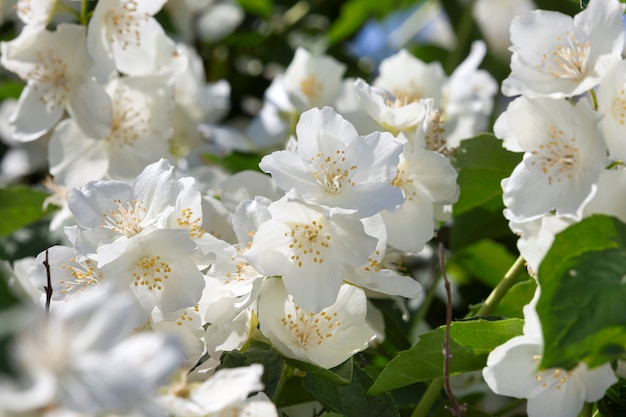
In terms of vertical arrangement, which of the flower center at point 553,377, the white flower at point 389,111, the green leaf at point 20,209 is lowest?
the green leaf at point 20,209

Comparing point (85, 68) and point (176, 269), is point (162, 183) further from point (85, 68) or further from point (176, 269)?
point (85, 68)

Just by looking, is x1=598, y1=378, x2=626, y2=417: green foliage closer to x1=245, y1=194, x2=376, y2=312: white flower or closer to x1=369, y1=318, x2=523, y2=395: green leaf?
x1=369, y1=318, x2=523, y2=395: green leaf

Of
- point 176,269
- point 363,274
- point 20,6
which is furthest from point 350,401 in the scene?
point 20,6

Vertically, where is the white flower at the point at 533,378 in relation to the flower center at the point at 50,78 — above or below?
below

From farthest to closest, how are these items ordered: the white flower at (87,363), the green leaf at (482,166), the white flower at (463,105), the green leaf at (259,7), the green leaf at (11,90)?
the green leaf at (259,7)
the green leaf at (11,90)
the white flower at (463,105)
the green leaf at (482,166)
the white flower at (87,363)

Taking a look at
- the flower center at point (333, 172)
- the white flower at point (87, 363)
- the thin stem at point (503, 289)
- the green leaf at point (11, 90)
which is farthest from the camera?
the green leaf at point (11, 90)

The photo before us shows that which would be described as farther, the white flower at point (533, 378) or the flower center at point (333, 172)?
the flower center at point (333, 172)

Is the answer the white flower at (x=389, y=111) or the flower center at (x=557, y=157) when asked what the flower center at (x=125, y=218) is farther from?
the flower center at (x=557, y=157)

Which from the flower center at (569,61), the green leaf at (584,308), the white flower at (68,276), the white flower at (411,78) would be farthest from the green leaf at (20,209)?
the green leaf at (584,308)
